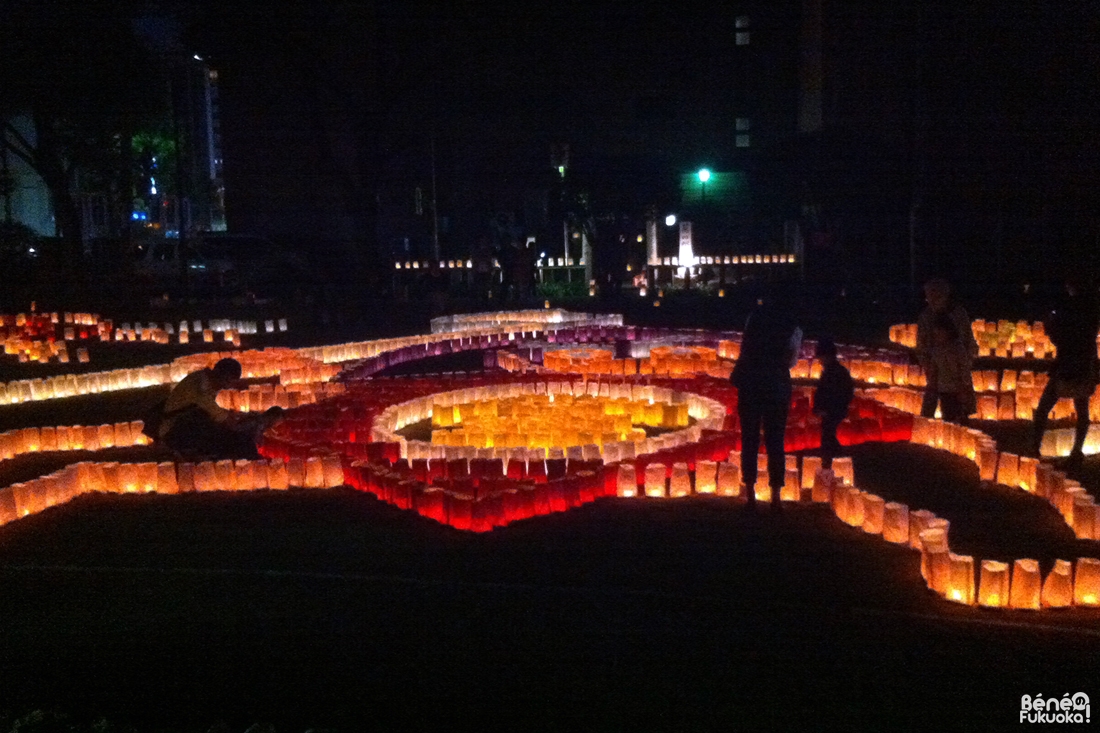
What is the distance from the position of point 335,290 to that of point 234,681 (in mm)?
22288

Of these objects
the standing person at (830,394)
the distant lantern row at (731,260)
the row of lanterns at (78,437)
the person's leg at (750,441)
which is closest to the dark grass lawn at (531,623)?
the person's leg at (750,441)

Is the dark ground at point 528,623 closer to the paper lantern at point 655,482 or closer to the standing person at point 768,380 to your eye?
the paper lantern at point 655,482

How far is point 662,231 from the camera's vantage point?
112 ft

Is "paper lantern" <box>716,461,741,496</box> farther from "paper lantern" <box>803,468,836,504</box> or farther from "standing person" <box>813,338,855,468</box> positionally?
"standing person" <box>813,338,855,468</box>

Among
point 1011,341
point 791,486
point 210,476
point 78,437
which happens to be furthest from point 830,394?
point 1011,341

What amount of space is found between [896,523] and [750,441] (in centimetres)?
120

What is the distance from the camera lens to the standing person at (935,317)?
9258 millimetres

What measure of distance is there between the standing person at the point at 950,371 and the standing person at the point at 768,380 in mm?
2234

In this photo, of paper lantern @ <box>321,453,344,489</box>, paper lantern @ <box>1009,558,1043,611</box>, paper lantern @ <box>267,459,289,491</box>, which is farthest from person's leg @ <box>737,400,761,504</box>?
paper lantern @ <box>267,459,289,491</box>

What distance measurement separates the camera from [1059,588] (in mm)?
5820

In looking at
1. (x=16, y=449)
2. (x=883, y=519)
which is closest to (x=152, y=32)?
(x=16, y=449)

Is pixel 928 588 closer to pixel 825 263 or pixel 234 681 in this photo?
pixel 234 681

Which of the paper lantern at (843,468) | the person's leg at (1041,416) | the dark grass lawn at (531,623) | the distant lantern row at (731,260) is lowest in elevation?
the dark grass lawn at (531,623)

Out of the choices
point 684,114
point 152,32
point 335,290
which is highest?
point 152,32
